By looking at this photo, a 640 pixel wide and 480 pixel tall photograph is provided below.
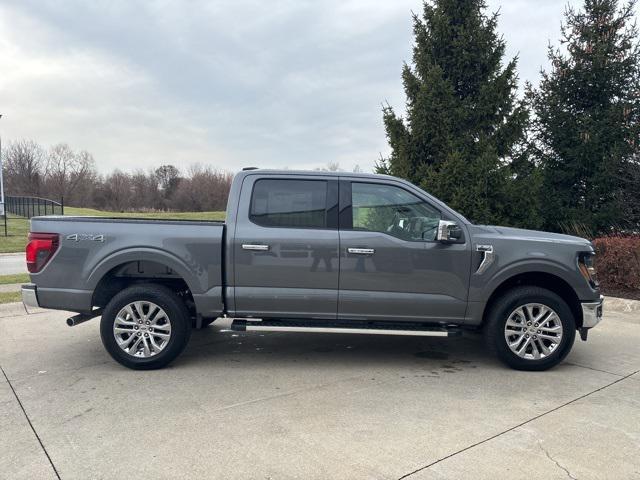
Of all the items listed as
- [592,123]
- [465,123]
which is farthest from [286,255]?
[592,123]

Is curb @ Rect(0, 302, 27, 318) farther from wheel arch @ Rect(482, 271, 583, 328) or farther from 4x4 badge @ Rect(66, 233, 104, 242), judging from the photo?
wheel arch @ Rect(482, 271, 583, 328)

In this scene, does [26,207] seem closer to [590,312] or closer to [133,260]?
[133,260]

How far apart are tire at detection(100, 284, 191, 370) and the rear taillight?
0.77 m

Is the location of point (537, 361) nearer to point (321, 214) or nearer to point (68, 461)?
point (321, 214)

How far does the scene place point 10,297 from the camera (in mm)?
7777

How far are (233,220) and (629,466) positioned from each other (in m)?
3.75

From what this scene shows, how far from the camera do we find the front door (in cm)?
470

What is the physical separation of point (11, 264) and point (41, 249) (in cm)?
1093

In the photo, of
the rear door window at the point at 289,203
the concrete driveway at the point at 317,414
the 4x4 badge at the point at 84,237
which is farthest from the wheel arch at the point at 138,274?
the rear door window at the point at 289,203

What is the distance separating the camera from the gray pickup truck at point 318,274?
15.4 feet

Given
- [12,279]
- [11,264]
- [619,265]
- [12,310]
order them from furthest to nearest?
1. [11,264]
2. [12,279]
3. [619,265]
4. [12,310]

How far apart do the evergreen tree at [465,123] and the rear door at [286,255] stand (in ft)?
A: 19.6

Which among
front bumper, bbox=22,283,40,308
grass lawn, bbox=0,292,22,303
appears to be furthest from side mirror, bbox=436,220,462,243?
grass lawn, bbox=0,292,22,303

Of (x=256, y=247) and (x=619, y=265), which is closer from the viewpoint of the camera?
(x=256, y=247)
